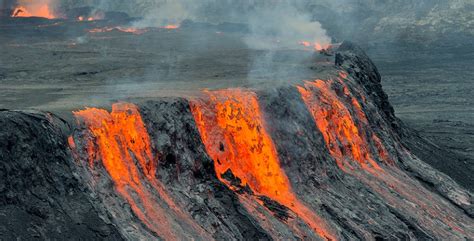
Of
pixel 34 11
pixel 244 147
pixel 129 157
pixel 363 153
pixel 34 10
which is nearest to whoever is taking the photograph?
pixel 129 157

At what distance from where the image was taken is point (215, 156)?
22.3 meters

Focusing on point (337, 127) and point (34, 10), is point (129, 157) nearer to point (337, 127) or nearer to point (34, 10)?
point (337, 127)

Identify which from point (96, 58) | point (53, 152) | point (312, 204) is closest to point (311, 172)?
point (312, 204)

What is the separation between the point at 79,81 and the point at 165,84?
524 cm

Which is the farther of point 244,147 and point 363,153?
point 363,153

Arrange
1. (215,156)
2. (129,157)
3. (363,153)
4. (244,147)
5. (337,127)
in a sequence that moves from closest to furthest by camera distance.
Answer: (129,157) < (215,156) < (244,147) < (337,127) < (363,153)

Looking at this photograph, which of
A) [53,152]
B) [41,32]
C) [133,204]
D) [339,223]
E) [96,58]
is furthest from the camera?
[41,32]

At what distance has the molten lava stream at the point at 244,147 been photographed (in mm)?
22422

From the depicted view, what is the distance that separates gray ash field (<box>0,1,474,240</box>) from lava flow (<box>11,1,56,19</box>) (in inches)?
1323

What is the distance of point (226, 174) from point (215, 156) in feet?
2.17

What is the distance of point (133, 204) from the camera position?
17.8 m

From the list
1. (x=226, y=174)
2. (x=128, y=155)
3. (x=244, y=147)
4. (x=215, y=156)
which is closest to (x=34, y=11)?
(x=244, y=147)

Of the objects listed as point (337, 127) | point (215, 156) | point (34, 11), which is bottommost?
point (337, 127)

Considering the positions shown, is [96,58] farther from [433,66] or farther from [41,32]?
[433,66]
